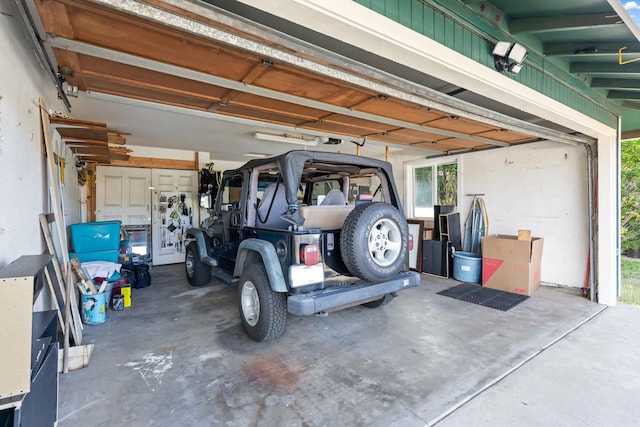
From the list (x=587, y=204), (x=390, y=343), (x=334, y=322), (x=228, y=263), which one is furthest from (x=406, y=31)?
(x=587, y=204)

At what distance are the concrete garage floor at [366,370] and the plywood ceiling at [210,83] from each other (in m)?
2.35

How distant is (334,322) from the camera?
3.42m

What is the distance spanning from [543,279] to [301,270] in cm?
466

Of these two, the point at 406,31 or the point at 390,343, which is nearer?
the point at 406,31

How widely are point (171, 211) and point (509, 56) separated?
6734 millimetres

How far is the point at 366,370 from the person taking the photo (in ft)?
7.93

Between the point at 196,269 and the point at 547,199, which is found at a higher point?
the point at 547,199

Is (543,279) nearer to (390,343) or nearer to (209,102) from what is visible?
(390,343)

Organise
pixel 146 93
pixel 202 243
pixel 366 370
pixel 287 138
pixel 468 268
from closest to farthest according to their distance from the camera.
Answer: pixel 366 370 < pixel 146 93 < pixel 202 243 < pixel 468 268 < pixel 287 138

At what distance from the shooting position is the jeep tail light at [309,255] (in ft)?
8.15

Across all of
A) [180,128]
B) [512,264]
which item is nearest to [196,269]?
[180,128]

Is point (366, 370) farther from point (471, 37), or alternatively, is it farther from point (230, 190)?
point (230, 190)

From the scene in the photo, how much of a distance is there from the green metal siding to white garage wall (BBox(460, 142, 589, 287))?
1.53 m

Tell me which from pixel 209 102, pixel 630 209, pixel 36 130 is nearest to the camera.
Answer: pixel 36 130
